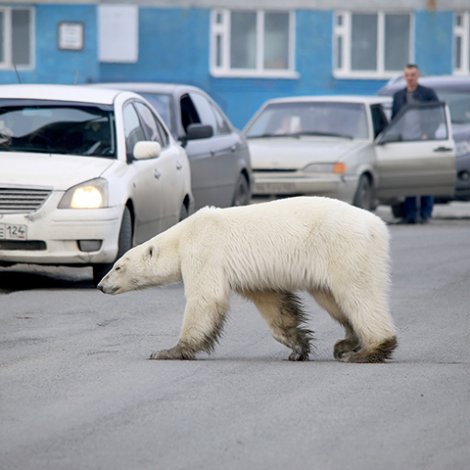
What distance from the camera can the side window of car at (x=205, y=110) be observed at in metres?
18.4

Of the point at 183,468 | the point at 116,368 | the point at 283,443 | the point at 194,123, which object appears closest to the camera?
the point at 183,468

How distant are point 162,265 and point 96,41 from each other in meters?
31.1

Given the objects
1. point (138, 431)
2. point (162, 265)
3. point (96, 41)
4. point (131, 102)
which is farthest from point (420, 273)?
point (96, 41)

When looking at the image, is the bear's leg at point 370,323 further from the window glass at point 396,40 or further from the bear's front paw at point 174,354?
the window glass at point 396,40

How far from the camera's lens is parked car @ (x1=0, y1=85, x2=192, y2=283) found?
44.9 feet

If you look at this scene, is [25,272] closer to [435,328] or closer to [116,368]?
[435,328]

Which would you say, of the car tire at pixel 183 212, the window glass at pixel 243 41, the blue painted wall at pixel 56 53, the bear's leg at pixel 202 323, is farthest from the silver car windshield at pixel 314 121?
the window glass at pixel 243 41

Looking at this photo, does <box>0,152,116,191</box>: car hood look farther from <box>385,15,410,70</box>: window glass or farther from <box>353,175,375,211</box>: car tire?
<box>385,15,410,70</box>: window glass

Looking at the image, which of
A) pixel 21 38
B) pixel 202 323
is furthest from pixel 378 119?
pixel 21 38

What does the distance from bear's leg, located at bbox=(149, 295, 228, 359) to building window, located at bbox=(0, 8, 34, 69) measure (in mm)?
32002

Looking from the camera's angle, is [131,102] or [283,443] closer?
[283,443]

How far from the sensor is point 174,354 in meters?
9.80

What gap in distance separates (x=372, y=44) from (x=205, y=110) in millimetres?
25436

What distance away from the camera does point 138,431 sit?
7.42 metres
